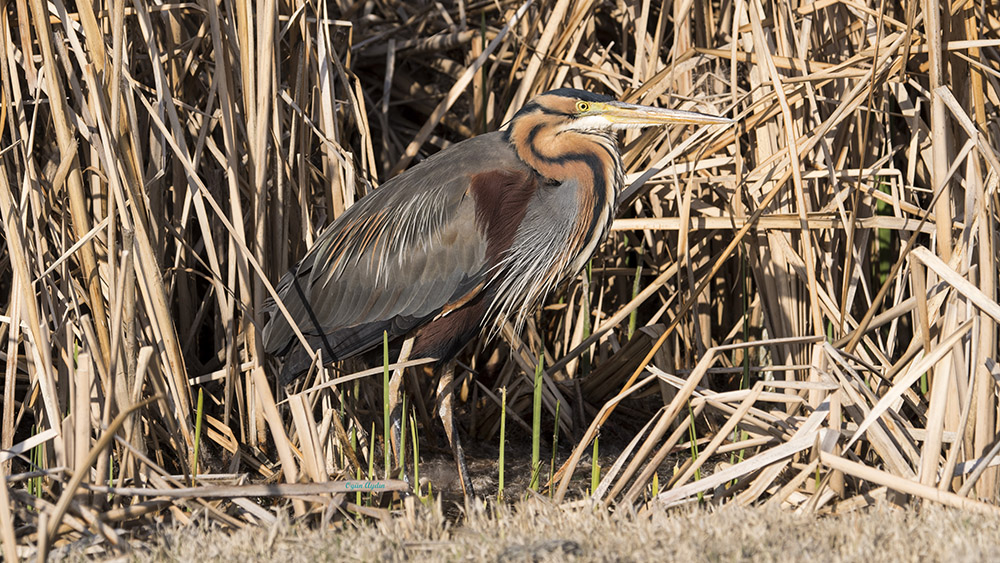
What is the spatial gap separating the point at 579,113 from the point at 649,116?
0.81 ft

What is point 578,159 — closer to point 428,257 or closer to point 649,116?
point 649,116

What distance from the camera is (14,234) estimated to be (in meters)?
2.82

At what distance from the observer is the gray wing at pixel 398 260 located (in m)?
3.48

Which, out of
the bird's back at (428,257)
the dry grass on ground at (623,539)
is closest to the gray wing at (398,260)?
the bird's back at (428,257)

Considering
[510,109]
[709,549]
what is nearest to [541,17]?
[510,109]

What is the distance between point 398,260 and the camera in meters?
3.62

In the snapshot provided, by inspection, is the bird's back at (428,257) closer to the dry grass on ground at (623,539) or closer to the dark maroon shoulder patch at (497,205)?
the dark maroon shoulder patch at (497,205)

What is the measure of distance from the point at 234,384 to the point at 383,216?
0.79 m

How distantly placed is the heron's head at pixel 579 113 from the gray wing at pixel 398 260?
16 centimetres

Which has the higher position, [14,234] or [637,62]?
[637,62]

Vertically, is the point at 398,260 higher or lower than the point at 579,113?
lower

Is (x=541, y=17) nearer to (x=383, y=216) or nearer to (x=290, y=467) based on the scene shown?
(x=383, y=216)

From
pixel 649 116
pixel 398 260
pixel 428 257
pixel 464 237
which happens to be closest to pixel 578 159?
pixel 649 116

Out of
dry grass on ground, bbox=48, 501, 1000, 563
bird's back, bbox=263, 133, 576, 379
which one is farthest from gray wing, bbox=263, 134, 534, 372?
dry grass on ground, bbox=48, 501, 1000, 563
